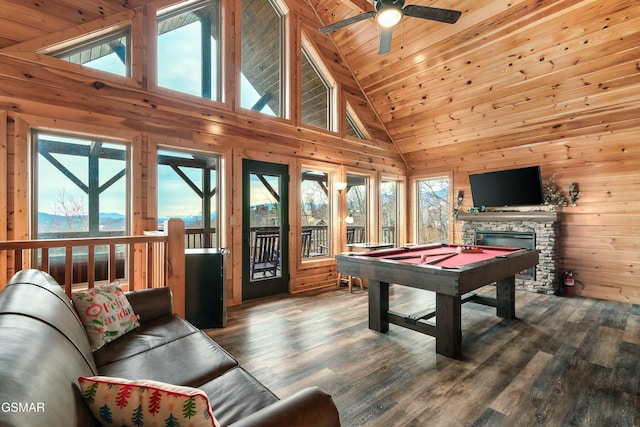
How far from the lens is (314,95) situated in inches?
217

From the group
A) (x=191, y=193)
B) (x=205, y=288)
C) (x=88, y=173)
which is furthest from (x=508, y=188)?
(x=88, y=173)

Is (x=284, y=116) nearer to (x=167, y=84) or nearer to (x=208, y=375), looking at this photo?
(x=167, y=84)

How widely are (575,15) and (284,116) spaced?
394 centimetres

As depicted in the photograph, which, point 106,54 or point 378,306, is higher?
point 106,54

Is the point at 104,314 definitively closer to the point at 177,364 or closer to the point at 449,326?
the point at 177,364

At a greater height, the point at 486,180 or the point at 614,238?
the point at 486,180

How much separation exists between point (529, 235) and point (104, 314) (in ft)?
19.6

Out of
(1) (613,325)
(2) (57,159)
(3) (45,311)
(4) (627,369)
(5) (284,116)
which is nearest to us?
(3) (45,311)

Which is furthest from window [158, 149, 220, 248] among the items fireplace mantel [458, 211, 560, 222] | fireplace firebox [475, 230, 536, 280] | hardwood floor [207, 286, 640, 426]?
fireplace firebox [475, 230, 536, 280]

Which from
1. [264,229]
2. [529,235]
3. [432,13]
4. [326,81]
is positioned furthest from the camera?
[326,81]

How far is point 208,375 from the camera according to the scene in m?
1.53


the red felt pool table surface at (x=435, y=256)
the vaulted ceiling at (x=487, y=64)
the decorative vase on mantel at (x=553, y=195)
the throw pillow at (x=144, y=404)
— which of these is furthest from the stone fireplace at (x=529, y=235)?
the throw pillow at (x=144, y=404)

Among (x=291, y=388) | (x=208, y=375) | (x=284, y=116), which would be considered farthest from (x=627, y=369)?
(x=284, y=116)

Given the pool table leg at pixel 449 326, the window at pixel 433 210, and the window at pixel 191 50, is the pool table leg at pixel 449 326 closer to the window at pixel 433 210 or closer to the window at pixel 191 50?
the window at pixel 191 50
